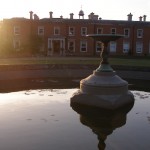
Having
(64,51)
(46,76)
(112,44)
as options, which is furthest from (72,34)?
(46,76)

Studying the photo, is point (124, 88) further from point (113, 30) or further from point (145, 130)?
point (113, 30)

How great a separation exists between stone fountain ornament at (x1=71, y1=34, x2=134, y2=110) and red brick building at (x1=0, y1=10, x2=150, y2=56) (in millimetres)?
37381

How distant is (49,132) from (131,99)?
6.03 metres

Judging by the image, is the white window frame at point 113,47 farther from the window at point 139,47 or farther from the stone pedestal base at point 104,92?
the stone pedestal base at point 104,92

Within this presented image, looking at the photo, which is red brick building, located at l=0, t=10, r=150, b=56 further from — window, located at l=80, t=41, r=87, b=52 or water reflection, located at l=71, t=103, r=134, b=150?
water reflection, located at l=71, t=103, r=134, b=150

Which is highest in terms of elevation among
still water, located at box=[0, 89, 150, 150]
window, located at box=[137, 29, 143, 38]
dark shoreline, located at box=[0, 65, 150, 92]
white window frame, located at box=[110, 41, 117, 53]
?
window, located at box=[137, 29, 143, 38]

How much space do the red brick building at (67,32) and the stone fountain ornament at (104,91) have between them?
37.4 m

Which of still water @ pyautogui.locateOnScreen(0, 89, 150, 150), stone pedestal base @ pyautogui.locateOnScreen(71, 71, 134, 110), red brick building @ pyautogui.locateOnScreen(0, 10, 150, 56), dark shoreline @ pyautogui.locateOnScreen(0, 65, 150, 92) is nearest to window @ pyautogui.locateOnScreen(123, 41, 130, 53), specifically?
red brick building @ pyautogui.locateOnScreen(0, 10, 150, 56)

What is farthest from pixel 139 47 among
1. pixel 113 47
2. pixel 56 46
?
pixel 56 46

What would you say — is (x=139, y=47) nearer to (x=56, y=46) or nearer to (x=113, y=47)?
(x=113, y=47)

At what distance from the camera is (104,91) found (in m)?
13.5

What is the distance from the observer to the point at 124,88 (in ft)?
46.3

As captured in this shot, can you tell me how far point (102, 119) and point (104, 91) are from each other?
2.35 m

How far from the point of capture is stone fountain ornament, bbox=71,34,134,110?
13.3 m
